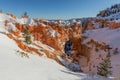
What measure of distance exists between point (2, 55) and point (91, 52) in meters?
75.8

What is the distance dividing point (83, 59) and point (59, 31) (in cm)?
1438

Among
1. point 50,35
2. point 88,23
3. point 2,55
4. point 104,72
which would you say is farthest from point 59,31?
point 88,23

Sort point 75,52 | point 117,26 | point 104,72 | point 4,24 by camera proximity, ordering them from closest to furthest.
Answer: point 104,72, point 4,24, point 75,52, point 117,26

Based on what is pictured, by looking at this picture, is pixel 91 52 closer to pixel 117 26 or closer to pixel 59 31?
pixel 59 31

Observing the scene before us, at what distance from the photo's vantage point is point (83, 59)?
8850cm

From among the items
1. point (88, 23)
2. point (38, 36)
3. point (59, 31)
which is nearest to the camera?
point (38, 36)

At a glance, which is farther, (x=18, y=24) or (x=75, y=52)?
(x=75, y=52)

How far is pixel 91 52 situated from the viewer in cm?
9938

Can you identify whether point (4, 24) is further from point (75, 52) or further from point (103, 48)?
point (103, 48)

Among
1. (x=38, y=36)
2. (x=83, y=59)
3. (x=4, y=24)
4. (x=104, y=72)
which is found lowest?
(x=83, y=59)

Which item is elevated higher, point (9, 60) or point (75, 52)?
point (9, 60)

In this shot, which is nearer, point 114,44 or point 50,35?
point 50,35

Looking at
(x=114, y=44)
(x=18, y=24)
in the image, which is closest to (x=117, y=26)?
(x=114, y=44)

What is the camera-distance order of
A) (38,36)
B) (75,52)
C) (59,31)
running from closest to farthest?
(38,36), (59,31), (75,52)
